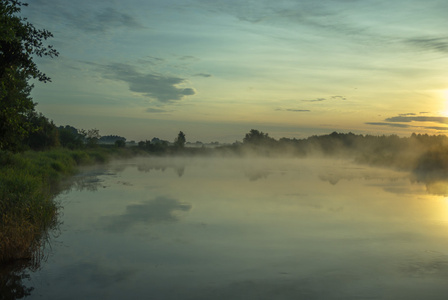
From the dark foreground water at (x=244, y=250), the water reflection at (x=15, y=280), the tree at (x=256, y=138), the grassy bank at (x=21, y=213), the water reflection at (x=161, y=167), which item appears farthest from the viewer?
the tree at (x=256, y=138)

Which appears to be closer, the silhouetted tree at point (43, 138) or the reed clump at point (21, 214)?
the reed clump at point (21, 214)

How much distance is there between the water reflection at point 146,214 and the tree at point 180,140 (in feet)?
253

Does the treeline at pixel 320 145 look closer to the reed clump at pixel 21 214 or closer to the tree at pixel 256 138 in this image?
the tree at pixel 256 138

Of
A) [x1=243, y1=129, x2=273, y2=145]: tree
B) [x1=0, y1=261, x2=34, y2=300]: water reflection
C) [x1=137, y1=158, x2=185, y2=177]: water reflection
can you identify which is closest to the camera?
[x1=0, y1=261, x2=34, y2=300]: water reflection

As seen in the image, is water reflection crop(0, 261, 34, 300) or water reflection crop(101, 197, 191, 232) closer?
water reflection crop(0, 261, 34, 300)

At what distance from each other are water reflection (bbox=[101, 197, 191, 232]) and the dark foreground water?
0.14ft

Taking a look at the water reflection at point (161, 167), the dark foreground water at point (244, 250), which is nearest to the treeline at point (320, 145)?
the water reflection at point (161, 167)

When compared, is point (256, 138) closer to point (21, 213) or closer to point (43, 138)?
point (43, 138)

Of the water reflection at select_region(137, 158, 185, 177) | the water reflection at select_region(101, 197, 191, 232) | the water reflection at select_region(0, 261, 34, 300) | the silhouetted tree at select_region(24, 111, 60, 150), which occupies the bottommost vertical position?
the water reflection at select_region(0, 261, 34, 300)

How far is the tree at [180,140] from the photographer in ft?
323

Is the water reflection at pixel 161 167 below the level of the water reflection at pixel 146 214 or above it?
above

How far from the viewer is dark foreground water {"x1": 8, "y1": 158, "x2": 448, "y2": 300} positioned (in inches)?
349

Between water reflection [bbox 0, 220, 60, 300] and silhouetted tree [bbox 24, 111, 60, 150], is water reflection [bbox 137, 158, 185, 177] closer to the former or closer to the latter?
silhouetted tree [bbox 24, 111, 60, 150]

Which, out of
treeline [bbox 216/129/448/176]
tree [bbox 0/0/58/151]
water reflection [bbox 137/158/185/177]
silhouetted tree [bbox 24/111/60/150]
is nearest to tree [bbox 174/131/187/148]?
treeline [bbox 216/129/448/176]
